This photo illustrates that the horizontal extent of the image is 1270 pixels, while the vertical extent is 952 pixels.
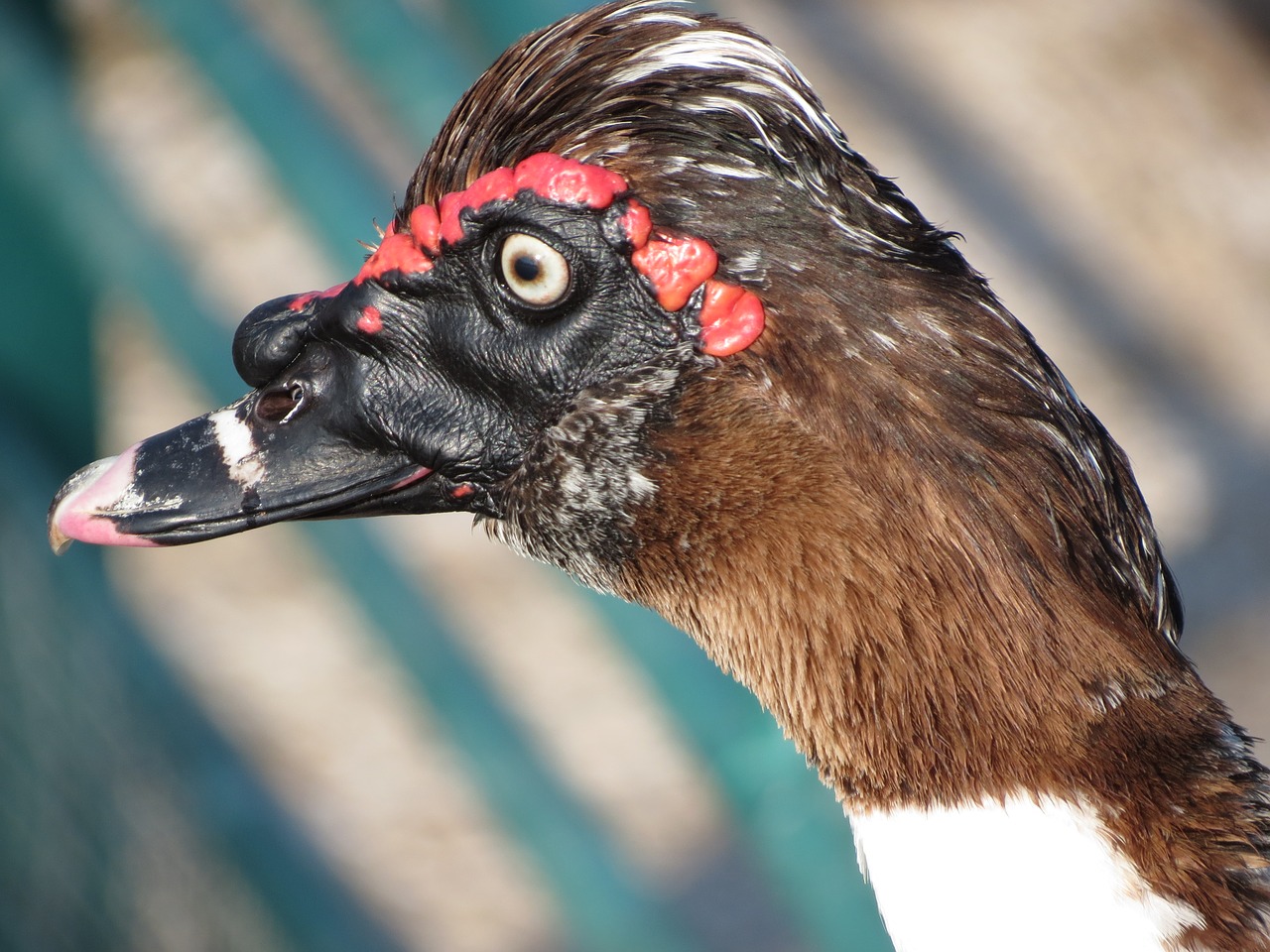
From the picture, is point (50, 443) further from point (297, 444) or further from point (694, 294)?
point (694, 294)

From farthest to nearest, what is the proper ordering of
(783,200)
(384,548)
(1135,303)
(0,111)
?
(1135,303) < (384,548) < (0,111) < (783,200)

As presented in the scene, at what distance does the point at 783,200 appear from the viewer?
1.81 m

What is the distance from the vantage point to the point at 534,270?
1.89 metres

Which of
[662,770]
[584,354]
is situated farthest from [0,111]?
[662,770]

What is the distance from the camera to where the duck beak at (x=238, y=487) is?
2096 millimetres

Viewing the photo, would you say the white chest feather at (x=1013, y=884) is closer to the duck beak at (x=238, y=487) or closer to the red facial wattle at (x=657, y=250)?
the red facial wattle at (x=657, y=250)

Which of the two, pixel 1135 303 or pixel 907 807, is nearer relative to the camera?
pixel 907 807

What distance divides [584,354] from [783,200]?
0.33 meters

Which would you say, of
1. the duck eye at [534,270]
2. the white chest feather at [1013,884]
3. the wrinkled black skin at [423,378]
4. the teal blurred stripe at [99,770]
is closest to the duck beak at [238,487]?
the wrinkled black skin at [423,378]

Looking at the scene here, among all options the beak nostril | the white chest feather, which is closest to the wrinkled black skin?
the beak nostril

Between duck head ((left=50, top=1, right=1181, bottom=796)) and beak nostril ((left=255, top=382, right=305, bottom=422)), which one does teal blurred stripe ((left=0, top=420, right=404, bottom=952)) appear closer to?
beak nostril ((left=255, top=382, right=305, bottom=422))

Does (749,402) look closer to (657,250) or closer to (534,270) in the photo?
(657,250)

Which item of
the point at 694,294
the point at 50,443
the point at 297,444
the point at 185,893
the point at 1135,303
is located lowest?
the point at 185,893

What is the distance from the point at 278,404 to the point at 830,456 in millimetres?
841
